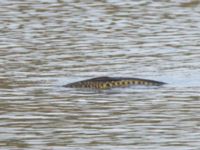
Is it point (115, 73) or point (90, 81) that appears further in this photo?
point (115, 73)

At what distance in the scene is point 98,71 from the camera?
2230 centimetres

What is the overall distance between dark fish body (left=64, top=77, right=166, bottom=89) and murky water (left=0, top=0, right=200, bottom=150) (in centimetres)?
16

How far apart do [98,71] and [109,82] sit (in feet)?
6.21

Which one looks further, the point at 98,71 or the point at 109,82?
the point at 98,71

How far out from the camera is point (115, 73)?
72.2ft

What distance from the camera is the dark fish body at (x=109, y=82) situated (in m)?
20.3

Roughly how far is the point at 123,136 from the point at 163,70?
21.8ft

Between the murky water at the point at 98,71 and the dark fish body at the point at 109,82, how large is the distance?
16 centimetres

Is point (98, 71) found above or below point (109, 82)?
below

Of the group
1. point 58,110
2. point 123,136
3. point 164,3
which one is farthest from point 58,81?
point 164,3

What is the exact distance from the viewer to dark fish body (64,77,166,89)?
66.7 feet

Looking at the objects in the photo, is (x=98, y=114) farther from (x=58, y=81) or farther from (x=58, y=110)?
(x=58, y=81)

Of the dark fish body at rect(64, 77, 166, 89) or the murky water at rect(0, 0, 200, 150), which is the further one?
the dark fish body at rect(64, 77, 166, 89)

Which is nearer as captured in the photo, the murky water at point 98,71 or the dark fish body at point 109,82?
the murky water at point 98,71
